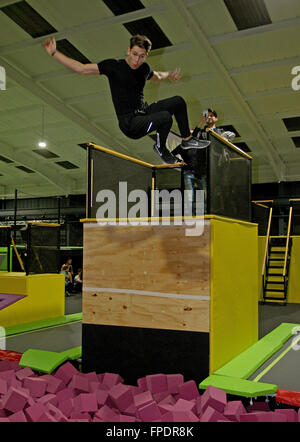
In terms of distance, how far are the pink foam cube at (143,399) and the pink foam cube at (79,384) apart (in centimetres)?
46

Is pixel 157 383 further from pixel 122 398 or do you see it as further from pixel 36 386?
pixel 36 386

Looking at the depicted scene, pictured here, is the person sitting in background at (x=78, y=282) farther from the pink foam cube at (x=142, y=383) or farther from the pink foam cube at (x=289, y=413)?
the pink foam cube at (x=289, y=413)

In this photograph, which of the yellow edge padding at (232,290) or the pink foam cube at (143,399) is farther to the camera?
the yellow edge padding at (232,290)

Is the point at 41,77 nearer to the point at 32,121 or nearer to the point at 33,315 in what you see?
the point at 32,121

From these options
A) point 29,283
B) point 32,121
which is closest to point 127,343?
point 29,283

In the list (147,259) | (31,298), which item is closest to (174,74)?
(147,259)

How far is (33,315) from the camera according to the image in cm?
593

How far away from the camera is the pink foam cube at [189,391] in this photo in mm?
2779

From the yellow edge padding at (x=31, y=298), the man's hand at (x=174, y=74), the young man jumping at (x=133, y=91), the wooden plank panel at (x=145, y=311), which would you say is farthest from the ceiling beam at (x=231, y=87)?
the wooden plank panel at (x=145, y=311)

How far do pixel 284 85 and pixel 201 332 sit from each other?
7378mm

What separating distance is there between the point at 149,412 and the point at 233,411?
52 cm

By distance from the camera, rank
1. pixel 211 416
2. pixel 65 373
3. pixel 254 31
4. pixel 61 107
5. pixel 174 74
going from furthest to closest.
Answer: pixel 61 107
pixel 254 31
pixel 65 373
pixel 174 74
pixel 211 416

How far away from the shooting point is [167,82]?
8508mm

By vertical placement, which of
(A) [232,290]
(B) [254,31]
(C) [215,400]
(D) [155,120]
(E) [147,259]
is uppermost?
(B) [254,31]
